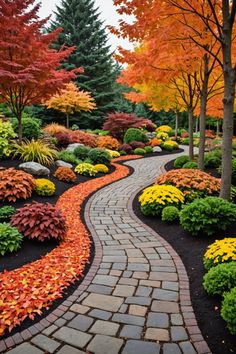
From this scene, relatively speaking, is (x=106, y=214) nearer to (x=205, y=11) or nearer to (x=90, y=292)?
(x=90, y=292)

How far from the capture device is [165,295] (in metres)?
3.90

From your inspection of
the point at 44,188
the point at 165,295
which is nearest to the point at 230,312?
the point at 165,295

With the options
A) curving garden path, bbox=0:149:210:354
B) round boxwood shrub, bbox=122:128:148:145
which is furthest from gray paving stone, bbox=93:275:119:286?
round boxwood shrub, bbox=122:128:148:145

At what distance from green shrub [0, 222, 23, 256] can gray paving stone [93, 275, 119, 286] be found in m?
1.50

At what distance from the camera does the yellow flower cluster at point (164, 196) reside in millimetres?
6912

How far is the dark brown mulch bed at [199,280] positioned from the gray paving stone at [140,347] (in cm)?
53

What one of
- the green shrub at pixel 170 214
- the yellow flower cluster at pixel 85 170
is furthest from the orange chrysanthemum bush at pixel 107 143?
the green shrub at pixel 170 214

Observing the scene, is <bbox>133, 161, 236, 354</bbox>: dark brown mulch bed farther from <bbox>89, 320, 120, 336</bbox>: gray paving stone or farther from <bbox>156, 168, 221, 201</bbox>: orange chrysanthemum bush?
<bbox>156, 168, 221, 201</bbox>: orange chrysanthemum bush

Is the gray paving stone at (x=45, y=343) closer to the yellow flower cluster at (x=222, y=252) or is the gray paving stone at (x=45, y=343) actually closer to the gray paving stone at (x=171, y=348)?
the gray paving stone at (x=171, y=348)

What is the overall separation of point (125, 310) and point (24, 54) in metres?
9.28

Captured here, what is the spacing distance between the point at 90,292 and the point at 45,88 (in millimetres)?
8666

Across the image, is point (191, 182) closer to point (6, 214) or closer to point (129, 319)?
point (6, 214)

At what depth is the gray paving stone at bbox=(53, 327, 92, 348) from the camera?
3018 mm

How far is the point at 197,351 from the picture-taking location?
289cm
